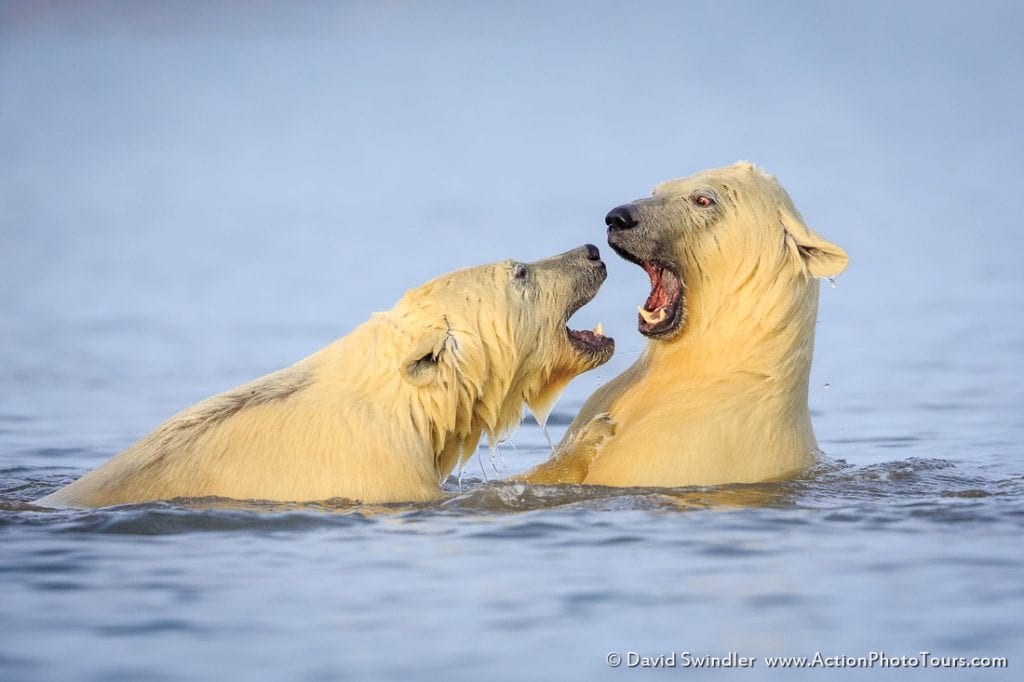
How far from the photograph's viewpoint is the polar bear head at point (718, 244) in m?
9.06

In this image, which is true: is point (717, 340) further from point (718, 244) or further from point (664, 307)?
point (718, 244)

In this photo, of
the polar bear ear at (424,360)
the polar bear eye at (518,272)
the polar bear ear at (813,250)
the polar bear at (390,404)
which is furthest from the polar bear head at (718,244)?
the polar bear ear at (424,360)

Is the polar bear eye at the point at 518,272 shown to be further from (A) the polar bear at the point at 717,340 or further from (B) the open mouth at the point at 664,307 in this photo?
(B) the open mouth at the point at 664,307

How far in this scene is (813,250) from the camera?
907 cm

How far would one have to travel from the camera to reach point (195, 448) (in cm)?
850

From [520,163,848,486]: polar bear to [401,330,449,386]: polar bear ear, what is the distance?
3.89 feet

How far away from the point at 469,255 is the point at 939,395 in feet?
40.5

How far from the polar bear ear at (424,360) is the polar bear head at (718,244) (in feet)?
4.22

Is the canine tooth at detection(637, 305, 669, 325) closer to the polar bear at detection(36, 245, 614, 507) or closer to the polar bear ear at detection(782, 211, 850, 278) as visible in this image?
the polar bear at detection(36, 245, 614, 507)

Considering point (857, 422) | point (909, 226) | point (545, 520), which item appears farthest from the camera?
point (909, 226)

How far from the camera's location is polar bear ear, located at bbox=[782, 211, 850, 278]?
8.96m

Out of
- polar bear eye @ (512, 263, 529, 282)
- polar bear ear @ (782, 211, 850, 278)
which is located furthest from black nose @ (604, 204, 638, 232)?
polar bear ear @ (782, 211, 850, 278)

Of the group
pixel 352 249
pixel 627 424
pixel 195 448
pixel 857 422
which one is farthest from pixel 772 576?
pixel 352 249

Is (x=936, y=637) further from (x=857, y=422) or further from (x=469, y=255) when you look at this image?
(x=469, y=255)
